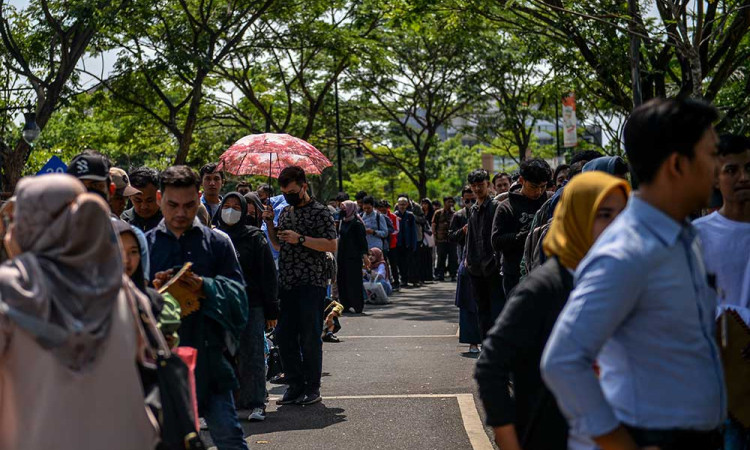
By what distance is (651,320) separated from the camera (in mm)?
2818

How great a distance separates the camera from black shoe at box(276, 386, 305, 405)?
9664mm

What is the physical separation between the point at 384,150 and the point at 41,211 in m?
46.1

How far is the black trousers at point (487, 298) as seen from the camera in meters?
10.9

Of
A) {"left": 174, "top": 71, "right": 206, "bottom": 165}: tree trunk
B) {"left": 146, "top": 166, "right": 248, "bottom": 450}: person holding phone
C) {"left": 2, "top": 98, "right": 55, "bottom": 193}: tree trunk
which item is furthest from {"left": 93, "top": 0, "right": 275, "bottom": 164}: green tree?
{"left": 146, "top": 166, "right": 248, "bottom": 450}: person holding phone

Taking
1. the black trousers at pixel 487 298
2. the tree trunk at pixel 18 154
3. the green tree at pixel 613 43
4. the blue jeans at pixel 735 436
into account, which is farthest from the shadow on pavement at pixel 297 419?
the tree trunk at pixel 18 154

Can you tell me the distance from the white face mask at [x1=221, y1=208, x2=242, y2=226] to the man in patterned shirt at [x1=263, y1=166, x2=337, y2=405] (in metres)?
0.73

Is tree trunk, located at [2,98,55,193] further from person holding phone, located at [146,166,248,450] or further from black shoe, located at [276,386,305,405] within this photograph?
person holding phone, located at [146,166,248,450]

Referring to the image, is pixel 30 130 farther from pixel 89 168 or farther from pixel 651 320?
pixel 651 320

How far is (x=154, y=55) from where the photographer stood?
25.1 meters

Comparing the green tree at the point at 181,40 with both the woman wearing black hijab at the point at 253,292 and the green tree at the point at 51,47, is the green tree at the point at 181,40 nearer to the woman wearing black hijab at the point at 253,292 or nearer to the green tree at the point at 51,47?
the green tree at the point at 51,47

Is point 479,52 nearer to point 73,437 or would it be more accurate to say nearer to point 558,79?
point 558,79

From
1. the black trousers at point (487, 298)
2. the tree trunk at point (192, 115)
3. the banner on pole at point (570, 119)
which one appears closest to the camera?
the black trousers at point (487, 298)

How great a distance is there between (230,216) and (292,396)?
6.04 ft

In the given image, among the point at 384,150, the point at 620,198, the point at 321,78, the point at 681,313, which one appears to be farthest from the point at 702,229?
the point at 384,150
